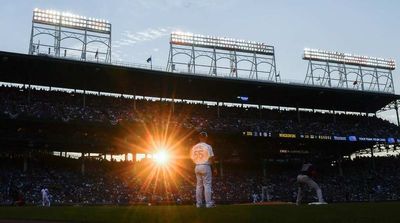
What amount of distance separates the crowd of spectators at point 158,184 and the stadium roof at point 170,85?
8433 millimetres

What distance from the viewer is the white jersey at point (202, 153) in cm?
1251

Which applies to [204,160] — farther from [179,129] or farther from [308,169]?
[179,129]

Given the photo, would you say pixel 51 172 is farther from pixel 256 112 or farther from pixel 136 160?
pixel 256 112

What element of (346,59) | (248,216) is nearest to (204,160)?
(248,216)

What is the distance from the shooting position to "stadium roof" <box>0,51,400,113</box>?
44688 mm

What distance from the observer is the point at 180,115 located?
50.7 m

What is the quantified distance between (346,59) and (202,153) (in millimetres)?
51866

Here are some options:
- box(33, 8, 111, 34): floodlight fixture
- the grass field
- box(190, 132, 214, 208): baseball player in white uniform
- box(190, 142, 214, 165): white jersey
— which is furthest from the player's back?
box(33, 8, 111, 34): floodlight fixture

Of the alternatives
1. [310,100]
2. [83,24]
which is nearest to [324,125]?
[310,100]

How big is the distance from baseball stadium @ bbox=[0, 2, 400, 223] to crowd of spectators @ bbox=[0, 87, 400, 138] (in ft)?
0.51

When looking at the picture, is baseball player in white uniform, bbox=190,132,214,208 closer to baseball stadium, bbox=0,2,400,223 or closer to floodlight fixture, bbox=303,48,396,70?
baseball stadium, bbox=0,2,400,223

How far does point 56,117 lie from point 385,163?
42397mm

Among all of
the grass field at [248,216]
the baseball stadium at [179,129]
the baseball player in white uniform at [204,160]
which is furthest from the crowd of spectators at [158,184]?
the grass field at [248,216]

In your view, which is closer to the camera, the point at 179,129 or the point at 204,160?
the point at 204,160
